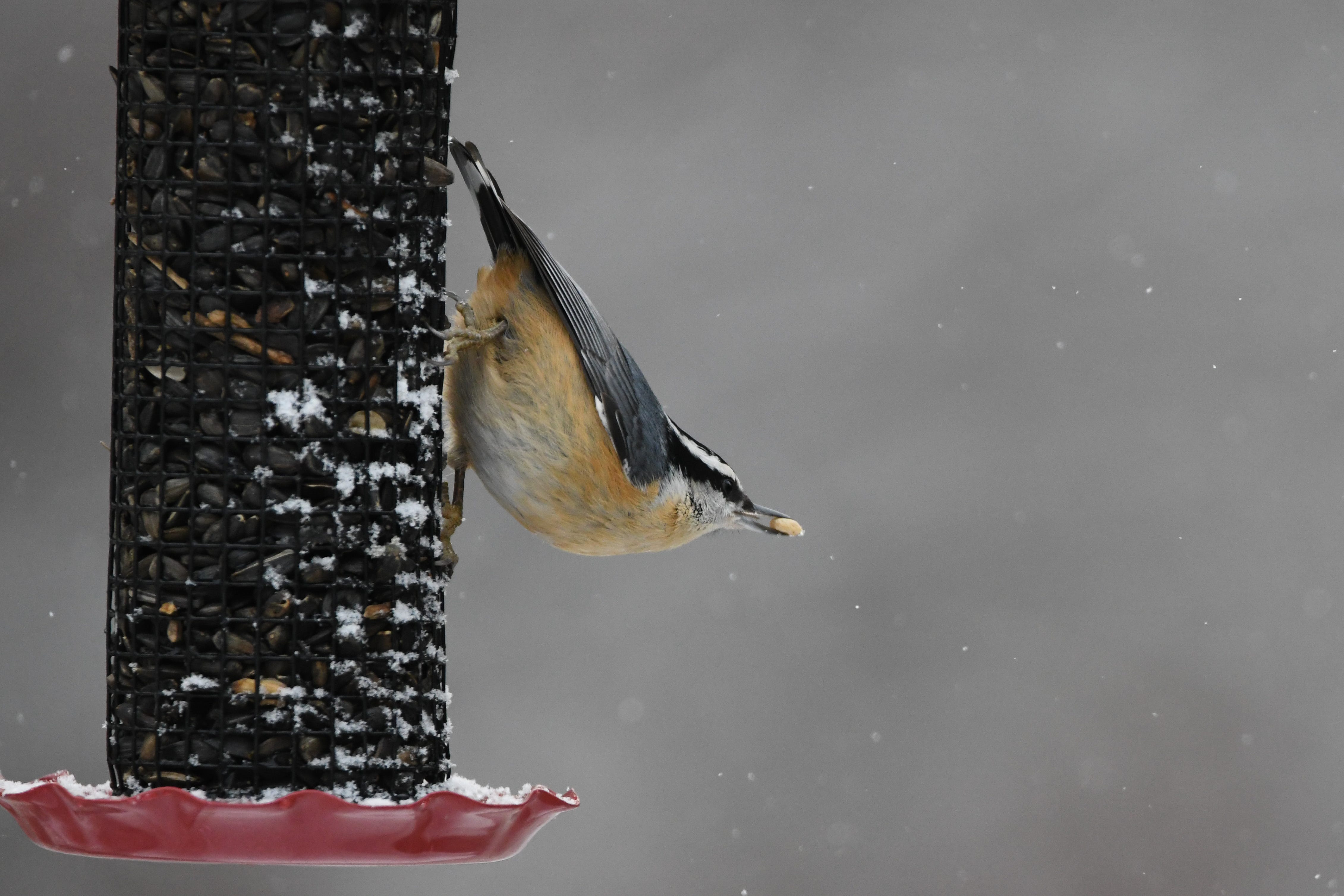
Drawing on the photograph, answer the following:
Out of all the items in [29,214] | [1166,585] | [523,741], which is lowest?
[523,741]

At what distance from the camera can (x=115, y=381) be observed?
315cm

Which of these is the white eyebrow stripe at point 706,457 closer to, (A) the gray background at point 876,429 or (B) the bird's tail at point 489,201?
(B) the bird's tail at point 489,201

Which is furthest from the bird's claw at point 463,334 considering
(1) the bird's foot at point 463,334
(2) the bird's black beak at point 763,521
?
(2) the bird's black beak at point 763,521

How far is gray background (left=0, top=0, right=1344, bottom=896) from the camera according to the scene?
23.6 ft

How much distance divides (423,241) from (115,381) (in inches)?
26.8

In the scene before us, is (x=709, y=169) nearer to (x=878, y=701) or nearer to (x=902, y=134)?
(x=902, y=134)

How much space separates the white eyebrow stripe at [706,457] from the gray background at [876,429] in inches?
126

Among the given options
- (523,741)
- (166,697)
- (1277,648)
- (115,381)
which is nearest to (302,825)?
(166,697)

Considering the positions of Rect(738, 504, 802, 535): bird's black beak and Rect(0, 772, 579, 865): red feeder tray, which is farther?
Rect(738, 504, 802, 535): bird's black beak

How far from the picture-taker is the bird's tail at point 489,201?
11.8ft

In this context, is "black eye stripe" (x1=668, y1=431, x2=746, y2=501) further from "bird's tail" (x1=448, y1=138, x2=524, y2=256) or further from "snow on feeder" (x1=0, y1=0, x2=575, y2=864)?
"snow on feeder" (x1=0, y1=0, x2=575, y2=864)

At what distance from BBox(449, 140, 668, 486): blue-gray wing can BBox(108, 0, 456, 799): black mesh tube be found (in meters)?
0.57

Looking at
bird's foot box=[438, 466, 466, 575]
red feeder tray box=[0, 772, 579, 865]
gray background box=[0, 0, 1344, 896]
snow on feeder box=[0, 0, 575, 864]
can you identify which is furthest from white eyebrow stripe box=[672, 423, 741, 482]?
gray background box=[0, 0, 1344, 896]

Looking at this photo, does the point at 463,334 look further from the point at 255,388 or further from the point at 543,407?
the point at 255,388
